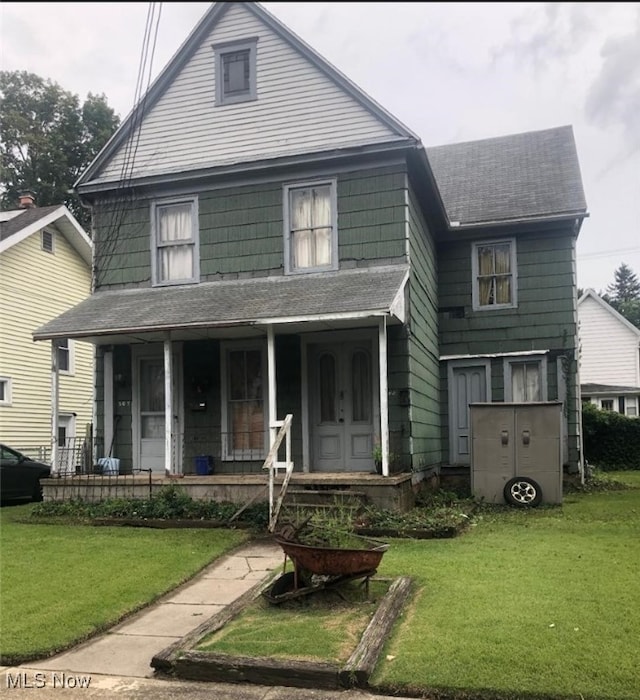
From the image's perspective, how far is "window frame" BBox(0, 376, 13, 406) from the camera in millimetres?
18281

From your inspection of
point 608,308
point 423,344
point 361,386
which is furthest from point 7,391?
point 608,308

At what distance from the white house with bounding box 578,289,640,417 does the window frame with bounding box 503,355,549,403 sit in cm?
1617

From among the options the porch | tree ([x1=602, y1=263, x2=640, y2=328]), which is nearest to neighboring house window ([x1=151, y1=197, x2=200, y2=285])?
the porch

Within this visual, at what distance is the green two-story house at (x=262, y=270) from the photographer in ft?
36.8

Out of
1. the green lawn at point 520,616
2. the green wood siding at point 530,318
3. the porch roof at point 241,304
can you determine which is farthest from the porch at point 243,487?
the green wood siding at point 530,318

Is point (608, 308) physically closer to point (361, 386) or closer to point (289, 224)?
point (361, 386)

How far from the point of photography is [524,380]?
14453 mm

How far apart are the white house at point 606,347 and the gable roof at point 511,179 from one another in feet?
45.2

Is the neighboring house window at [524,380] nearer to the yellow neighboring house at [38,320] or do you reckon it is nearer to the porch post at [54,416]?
the porch post at [54,416]

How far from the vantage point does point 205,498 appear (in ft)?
34.2

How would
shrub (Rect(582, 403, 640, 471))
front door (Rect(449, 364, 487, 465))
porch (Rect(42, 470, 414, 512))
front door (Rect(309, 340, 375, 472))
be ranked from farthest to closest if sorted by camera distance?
shrub (Rect(582, 403, 640, 471)) < front door (Rect(449, 364, 487, 465)) < front door (Rect(309, 340, 375, 472)) < porch (Rect(42, 470, 414, 512))

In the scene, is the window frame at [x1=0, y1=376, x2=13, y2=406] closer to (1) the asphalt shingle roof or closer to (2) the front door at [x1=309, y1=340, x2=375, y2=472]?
(1) the asphalt shingle roof

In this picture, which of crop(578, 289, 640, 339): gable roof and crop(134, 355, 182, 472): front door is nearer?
crop(134, 355, 182, 472): front door

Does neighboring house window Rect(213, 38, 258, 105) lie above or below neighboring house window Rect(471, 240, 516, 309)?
above
